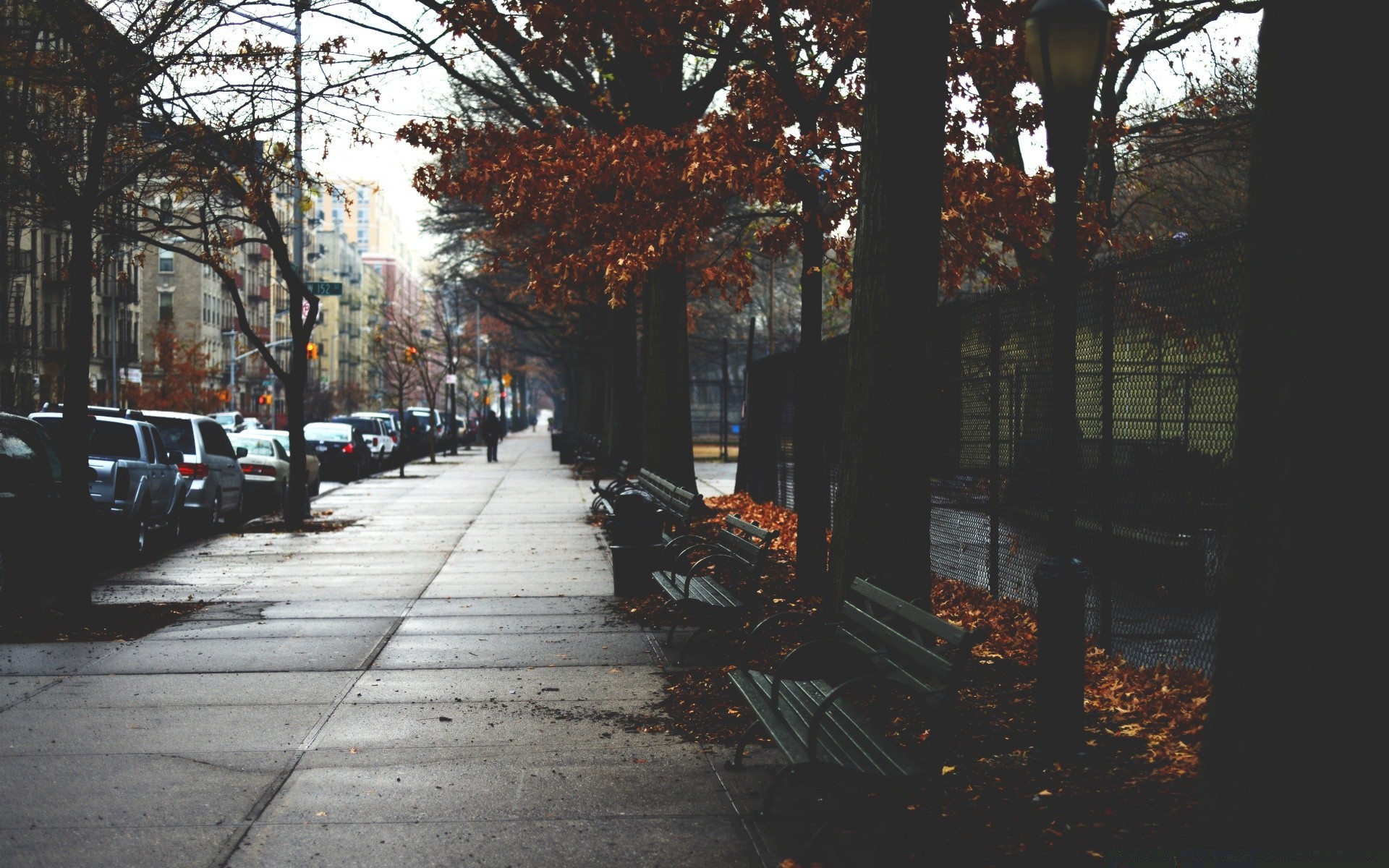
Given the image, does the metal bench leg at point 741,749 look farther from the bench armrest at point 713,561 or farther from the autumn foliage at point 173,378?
the autumn foliage at point 173,378

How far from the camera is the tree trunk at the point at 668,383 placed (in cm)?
2162

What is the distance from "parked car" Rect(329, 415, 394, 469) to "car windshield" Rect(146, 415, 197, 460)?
884 inches

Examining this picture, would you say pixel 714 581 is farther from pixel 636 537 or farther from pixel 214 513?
pixel 214 513

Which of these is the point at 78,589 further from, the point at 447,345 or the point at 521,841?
the point at 447,345

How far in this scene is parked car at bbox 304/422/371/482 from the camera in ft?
125

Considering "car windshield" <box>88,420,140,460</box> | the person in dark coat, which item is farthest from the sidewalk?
the person in dark coat

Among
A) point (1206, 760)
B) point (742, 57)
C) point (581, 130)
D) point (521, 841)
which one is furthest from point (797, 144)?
point (1206, 760)

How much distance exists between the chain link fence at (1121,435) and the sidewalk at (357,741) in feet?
9.04

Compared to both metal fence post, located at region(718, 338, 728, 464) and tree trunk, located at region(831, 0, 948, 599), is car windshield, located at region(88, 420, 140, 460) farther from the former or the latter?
metal fence post, located at region(718, 338, 728, 464)

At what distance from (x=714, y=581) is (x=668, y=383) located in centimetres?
1129

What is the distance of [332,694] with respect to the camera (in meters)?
8.68

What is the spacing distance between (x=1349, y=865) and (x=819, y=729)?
2632mm

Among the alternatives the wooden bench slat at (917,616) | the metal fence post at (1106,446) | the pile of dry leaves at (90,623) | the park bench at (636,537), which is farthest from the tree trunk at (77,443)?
the metal fence post at (1106,446)

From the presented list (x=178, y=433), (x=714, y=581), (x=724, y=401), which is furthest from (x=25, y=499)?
(x=724, y=401)
